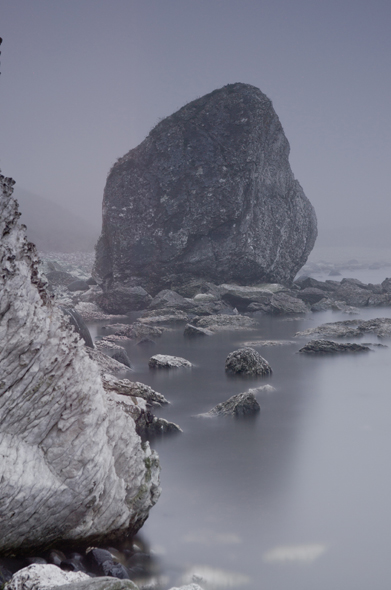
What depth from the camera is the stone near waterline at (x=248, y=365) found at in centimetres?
1155

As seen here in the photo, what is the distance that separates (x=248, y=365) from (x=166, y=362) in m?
2.07

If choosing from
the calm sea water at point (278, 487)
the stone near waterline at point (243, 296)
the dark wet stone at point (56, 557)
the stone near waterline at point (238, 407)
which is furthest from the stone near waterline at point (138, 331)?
the dark wet stone at point (56, 557)

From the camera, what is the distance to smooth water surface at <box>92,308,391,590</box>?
4.31m

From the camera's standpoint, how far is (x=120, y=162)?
27.1m

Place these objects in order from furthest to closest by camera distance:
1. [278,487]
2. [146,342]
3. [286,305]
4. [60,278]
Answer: [60,278]
[286,305]
[146,342]
[278,487]

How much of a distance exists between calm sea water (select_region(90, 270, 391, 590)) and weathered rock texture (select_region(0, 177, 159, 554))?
0.90 m

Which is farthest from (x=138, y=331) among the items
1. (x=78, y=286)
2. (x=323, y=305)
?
(x=78, y=286)

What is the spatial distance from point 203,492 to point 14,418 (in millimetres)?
2759

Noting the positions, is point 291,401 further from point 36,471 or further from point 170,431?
point 36,471

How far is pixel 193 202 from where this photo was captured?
2612 centimetres

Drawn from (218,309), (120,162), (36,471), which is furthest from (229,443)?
(120,162)

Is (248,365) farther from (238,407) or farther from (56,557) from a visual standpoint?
(56,557)

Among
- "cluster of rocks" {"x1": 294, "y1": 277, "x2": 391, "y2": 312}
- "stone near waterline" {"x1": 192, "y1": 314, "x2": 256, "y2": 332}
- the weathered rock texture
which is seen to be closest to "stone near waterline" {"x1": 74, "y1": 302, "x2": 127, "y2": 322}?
"stone near waterline" {"x1": 192, "y1": 314, "x2": 256, "y2": 332}

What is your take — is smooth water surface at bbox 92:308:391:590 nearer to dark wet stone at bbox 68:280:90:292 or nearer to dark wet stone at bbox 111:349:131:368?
dark wet stone at bbox 111:349:131:368
